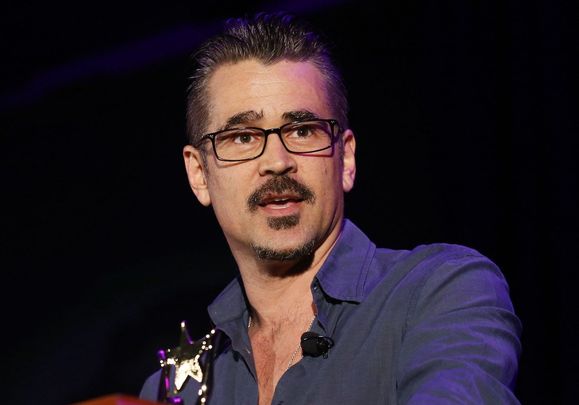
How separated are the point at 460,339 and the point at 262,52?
3.95 ft

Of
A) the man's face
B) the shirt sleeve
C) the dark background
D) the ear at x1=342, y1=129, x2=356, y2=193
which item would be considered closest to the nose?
the man's face

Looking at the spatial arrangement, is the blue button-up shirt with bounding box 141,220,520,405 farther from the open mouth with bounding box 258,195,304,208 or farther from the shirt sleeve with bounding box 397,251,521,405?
the open mouth with bounding box 258,195,304,208

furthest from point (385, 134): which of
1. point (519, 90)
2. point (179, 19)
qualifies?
point (179, 19)

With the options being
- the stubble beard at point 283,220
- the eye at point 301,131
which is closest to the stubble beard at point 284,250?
the stubble beard at point 283,220

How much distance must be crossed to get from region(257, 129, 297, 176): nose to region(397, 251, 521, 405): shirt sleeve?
0.54m

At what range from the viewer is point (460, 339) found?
186 centimetres

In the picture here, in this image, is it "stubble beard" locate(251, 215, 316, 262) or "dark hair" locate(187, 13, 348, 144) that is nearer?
"stubble beard" locate(251, 215, 316, 262)

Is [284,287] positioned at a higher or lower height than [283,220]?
lower

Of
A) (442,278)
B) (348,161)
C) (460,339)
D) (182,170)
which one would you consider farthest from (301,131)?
(182,170)

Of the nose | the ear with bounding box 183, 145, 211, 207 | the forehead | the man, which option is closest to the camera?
the man

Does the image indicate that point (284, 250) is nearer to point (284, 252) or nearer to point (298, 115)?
point (284, 252)

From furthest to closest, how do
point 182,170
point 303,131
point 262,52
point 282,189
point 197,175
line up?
point 182,170
point 197,175
point 262,52
point 303,131
point 282,189

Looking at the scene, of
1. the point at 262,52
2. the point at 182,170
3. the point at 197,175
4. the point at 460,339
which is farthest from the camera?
the point at 182,170

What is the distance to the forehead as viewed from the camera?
2.51m
